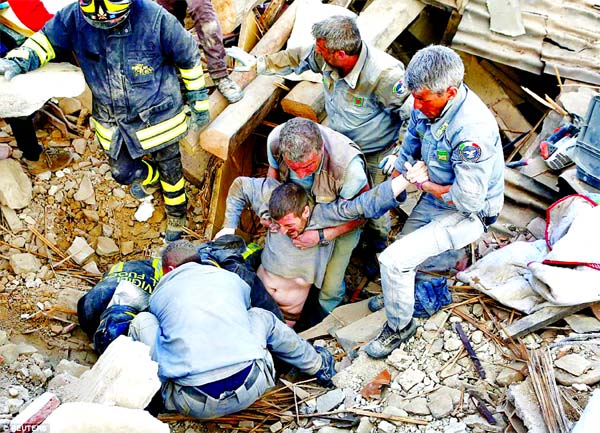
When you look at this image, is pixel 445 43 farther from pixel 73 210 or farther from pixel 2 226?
pixel 2 226

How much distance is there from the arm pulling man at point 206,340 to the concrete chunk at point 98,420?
0.63 meters

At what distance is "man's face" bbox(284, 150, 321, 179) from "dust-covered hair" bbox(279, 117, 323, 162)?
2 centimetres

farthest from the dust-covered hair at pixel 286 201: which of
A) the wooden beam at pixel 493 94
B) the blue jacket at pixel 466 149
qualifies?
the wooden beam at pixel 493 94

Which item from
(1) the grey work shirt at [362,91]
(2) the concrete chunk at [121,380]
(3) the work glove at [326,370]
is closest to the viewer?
(2) the concrete chunk at [121,380]

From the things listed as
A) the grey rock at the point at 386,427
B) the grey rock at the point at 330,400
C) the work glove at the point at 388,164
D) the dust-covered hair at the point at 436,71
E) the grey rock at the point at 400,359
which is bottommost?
the grey rock at the point at 330,400

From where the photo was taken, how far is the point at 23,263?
5.27 meters

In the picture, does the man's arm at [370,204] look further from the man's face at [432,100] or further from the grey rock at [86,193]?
the grey rock at [86,193]

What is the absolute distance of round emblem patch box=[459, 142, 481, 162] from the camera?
3.92 metres

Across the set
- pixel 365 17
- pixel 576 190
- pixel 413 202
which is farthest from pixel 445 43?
pixel 576 190

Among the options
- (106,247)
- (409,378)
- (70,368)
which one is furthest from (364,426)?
(106,247)

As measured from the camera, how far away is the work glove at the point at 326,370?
458cm

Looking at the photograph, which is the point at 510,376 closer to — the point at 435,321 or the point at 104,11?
the point at 435,321

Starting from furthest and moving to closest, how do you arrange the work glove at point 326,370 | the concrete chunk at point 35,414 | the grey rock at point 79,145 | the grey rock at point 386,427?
the grey rock at point 79,145, the work glove at point 326,370, the grey rock at point 386,427, the concrete chunk at point 35,414

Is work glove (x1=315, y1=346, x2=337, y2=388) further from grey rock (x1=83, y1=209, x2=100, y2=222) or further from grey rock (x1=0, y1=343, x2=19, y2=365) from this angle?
grey rock (x1=83, y1=209, x2=100, y2=222)
